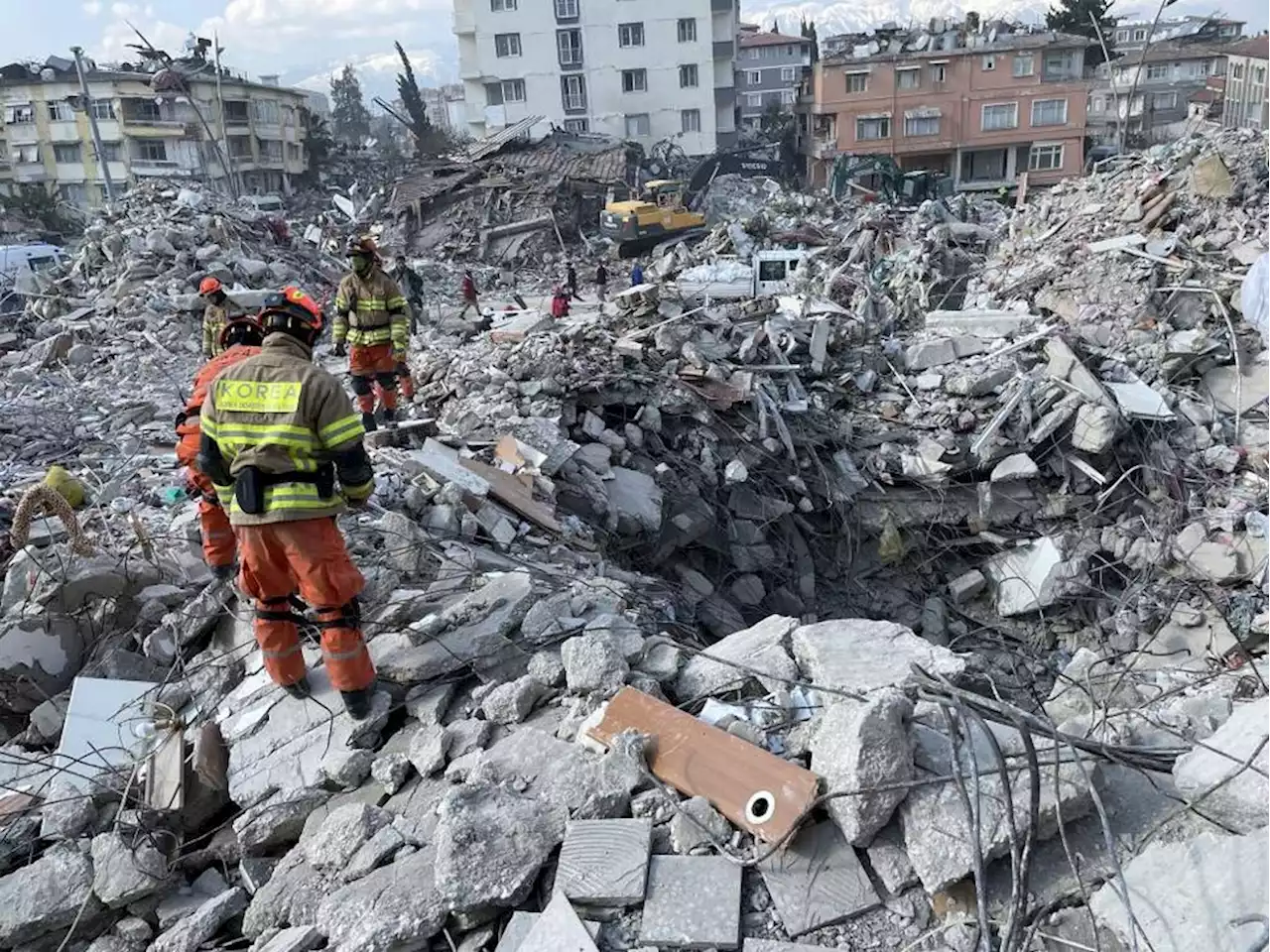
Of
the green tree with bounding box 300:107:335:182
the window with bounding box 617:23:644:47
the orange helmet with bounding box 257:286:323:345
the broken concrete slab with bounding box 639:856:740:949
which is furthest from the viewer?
the green tree with bounding box 300:107:335:182

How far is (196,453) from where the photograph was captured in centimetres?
408

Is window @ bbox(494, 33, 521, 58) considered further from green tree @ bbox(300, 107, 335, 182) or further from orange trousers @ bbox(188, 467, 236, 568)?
orange trousers @ bbox(188, 467, 236, 568)

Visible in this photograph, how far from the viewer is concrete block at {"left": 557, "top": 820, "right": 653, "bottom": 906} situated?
243 cm

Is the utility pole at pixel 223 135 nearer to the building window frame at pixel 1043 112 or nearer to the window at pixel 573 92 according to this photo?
the window at pixel 573 92

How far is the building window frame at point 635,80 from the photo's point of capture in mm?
36188

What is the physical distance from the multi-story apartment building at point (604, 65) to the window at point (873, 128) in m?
6.73

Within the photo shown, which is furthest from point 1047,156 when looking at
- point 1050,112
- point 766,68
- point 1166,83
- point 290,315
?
point 290,315

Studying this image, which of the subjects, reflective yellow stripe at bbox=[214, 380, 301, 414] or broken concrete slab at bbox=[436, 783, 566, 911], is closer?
broken concrete slab at bbox=[436, 783, 566, 911]

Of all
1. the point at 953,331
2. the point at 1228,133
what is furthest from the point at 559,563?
the point at 1228,133

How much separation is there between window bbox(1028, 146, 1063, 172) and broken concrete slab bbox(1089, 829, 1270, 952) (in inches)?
1392

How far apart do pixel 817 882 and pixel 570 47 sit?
38.2 metres

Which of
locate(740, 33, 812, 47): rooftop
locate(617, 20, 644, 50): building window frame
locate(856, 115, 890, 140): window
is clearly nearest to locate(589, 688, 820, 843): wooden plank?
locate(856, 115, 890, 140): window

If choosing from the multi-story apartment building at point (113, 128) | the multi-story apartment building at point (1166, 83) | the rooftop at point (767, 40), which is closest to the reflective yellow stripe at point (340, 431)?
the multi-story apartment building at point (113, 128)

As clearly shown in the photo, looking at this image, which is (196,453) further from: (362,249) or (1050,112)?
(1050,112)
